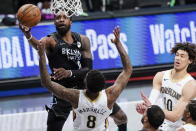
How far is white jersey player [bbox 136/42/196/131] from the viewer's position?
6.83m

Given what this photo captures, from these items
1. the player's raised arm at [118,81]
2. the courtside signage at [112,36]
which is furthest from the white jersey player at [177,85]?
the courtside signage at [112,36]

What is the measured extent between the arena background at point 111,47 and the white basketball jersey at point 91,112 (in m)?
4.52

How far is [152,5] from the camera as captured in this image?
13508 mm

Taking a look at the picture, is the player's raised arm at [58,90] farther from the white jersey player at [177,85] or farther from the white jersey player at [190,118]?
the white jersey player at [190,118]

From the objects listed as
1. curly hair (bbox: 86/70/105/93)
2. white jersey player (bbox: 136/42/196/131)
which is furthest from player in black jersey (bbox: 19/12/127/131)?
curly hair (bbox: 86/70/105/93)

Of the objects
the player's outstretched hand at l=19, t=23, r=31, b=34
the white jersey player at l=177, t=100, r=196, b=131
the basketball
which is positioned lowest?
the white jersey player at l=177, t=100, r=196, b=131

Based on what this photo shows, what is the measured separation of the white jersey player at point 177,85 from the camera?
269 inches

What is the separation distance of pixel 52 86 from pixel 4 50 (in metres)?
5.48

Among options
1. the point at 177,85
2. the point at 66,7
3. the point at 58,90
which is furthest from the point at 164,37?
the point at 58,90

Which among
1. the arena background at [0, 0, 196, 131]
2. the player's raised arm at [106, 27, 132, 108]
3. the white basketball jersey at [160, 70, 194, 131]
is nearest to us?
the player's raised arm at [106, 27, 132, 108]

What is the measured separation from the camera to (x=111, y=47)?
11797mm

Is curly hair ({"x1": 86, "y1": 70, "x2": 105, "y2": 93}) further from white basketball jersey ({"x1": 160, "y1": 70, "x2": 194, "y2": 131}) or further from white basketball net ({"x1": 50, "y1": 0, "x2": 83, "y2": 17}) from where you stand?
white basketball net ({"x1": 50, "y1": 0, "x2": 83, "y2": 17})

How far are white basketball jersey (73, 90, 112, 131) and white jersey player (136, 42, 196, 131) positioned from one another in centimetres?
71

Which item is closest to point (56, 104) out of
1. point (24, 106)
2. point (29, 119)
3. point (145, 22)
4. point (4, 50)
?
point (29, 119)
